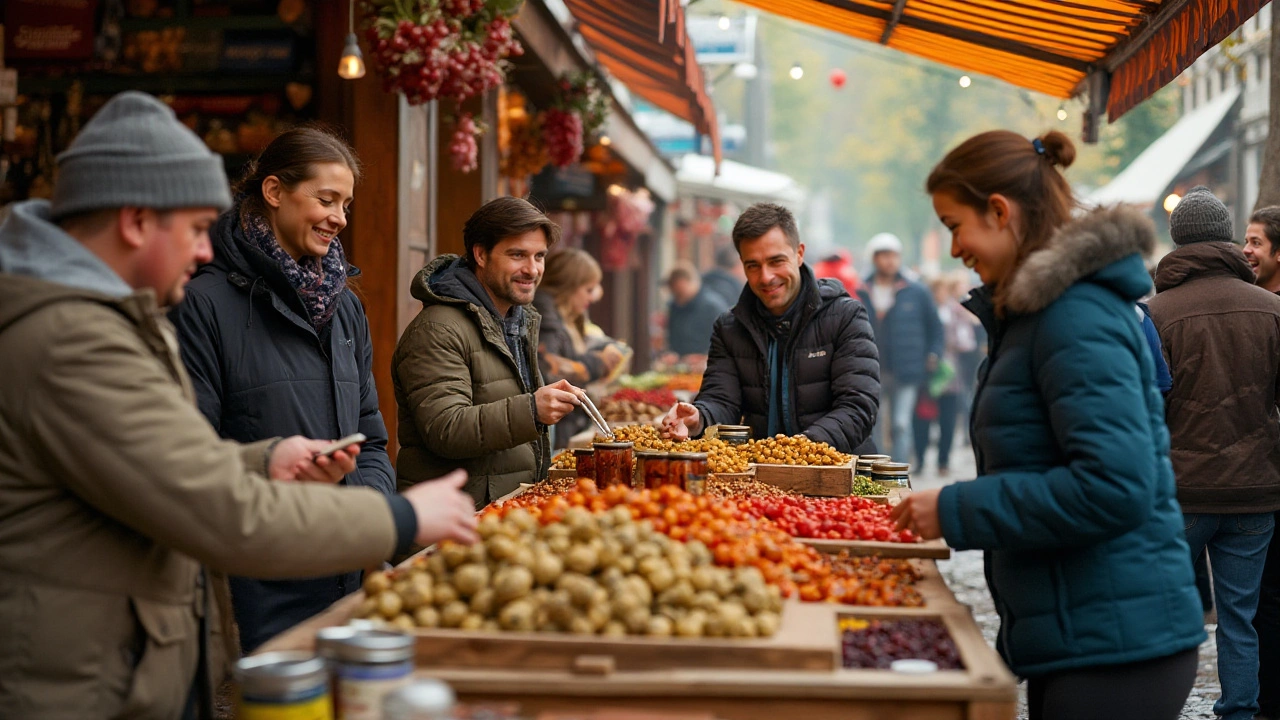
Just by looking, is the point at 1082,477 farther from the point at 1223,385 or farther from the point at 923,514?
the point at 1223,385

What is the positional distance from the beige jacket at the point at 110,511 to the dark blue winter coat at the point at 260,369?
3.99 ft

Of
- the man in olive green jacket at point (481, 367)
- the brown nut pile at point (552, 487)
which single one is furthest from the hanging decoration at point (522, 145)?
the brown nut pile at point (552, 487)

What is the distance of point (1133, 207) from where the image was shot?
9.30 ft

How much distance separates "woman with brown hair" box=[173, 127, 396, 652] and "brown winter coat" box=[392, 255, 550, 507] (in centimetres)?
34

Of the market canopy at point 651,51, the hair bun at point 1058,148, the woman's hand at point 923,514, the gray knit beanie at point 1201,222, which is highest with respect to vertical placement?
the market canopy at point 651,51

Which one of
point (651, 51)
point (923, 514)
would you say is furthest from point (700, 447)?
point (651, 51)

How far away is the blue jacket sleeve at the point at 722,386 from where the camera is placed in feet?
18.3

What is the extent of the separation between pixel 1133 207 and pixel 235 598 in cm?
271

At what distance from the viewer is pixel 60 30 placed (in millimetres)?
7688

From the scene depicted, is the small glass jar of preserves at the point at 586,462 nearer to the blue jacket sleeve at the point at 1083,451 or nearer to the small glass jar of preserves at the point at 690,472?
the small glass jar of preserves at the point at 690,472

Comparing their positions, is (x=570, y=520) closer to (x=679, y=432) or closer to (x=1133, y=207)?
(x=1133, y=207)

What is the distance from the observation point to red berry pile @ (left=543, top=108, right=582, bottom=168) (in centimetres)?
967

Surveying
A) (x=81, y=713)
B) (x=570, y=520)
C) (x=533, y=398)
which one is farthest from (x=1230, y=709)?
(x=81, y=713)

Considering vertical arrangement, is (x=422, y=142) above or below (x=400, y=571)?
above
